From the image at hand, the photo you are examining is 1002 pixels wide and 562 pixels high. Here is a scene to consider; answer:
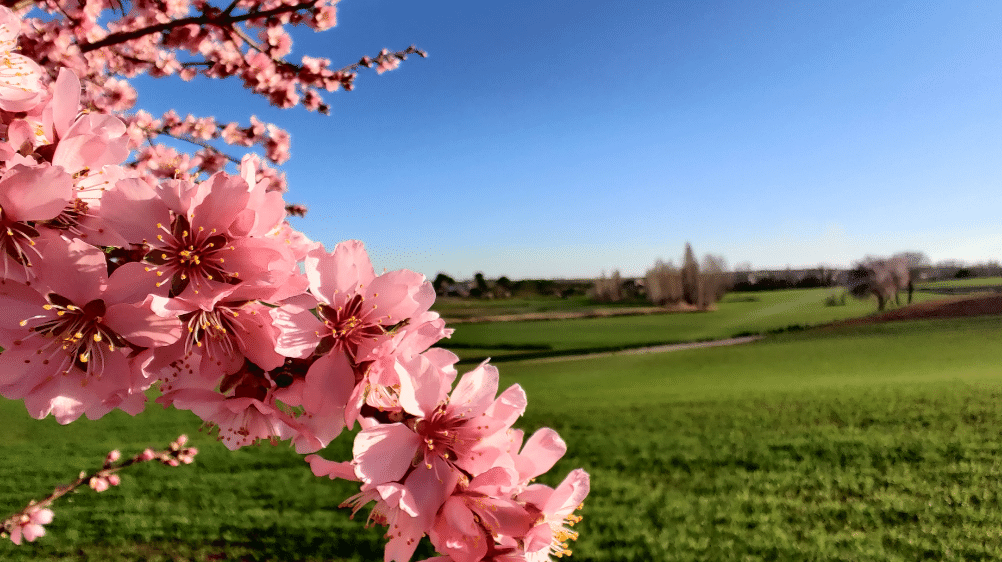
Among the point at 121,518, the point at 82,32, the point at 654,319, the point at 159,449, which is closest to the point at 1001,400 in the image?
the point at 121,518

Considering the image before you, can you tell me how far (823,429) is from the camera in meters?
6.28

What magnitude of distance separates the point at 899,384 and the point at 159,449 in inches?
424

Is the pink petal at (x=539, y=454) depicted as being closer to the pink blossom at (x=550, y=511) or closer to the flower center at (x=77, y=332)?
the pink blossom at (x=550, y=511)

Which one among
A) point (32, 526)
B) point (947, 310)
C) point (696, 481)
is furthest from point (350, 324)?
point (947, 310)

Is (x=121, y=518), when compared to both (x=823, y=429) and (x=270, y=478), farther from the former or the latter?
(x=823, y=429)

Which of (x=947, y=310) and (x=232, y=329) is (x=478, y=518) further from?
(x=947, y=310)

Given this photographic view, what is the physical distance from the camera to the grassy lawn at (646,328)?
68.1 ft

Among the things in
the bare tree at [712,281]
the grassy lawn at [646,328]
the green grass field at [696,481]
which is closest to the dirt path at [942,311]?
the green grass field at [696,481]

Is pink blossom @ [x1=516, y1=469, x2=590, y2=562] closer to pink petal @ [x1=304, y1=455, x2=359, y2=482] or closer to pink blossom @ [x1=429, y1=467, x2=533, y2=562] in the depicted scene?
pink blossom @ [x1=429, y1=467, x2=533, y2=562]

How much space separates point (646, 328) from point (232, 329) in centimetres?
2501

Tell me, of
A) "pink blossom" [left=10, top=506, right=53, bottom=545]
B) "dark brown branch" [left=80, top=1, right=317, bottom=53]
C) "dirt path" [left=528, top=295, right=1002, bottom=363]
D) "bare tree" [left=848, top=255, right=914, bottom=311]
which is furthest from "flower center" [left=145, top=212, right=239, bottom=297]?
"bare tree" [left=848, top=255, right=914, bottom=311]

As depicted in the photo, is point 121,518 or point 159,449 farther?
point 159,449

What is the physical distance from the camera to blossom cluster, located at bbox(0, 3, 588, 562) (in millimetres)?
733

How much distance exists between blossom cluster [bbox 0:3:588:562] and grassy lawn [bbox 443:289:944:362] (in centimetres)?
1870
